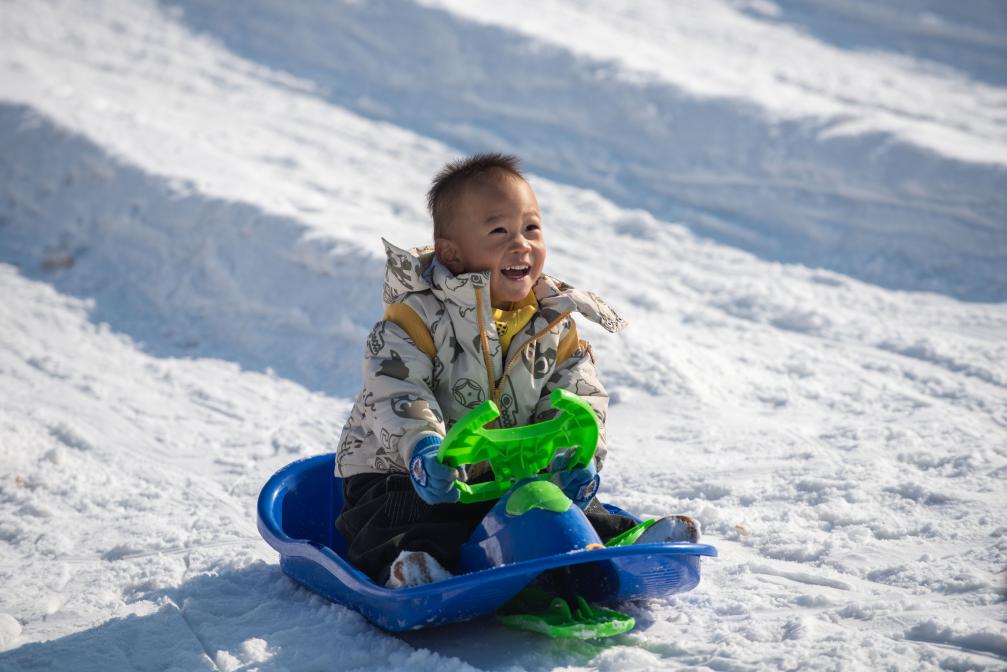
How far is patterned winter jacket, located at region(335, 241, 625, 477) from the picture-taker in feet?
8.11

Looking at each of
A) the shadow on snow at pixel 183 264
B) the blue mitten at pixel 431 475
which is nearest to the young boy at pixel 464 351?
the blue mitten at pixel 431 475

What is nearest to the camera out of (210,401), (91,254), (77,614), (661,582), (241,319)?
(661,582)

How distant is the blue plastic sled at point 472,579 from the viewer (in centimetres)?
209

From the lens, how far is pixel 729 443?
3453mm

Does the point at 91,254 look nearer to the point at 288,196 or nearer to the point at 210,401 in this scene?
the point at 288,196

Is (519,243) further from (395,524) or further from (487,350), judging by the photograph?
(395,524)

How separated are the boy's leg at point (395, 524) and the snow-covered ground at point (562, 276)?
0.17 m

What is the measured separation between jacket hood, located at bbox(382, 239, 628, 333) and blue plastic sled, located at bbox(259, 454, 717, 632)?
1.70 feet

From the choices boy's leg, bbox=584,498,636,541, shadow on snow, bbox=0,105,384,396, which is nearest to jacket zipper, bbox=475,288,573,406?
boy's leg, bbox=584,498,636,541

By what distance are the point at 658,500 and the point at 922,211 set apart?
3.00 m

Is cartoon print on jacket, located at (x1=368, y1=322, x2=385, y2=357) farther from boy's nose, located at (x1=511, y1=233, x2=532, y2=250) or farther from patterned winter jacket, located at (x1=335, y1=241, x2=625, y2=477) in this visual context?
boy's nose, located at (x1=511, y1=233, x2=532, y2=250)

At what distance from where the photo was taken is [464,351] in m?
2.52

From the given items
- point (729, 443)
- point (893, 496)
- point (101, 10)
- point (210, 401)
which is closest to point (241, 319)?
point (210, 401)

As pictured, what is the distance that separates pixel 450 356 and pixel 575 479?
418mm
